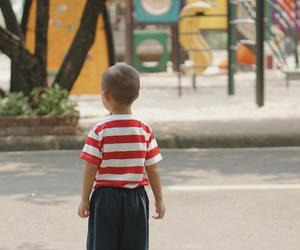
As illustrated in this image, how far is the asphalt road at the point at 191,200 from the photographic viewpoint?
6070 mm

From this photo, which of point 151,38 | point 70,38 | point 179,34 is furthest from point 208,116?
point 151,38

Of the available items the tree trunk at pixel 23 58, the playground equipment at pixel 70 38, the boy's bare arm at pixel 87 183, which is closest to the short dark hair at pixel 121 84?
the boy's bare arm at pixel 87 183

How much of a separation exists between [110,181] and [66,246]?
1942 mm

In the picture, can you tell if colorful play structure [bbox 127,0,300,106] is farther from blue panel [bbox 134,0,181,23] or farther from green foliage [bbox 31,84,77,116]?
green foliage [bbox 31,84,77,116]

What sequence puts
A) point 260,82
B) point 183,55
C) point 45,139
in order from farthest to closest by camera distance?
point 183,55 < point 260,82 < point 45,139

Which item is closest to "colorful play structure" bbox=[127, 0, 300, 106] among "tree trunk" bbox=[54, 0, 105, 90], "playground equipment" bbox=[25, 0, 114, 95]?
"playground equipment" bbox=[25, 0, 114, 95]

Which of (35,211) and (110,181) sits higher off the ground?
(110,181)

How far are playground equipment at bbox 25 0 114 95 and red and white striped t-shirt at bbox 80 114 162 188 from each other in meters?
11.7

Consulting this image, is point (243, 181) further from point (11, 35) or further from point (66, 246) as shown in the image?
point (11, 35)

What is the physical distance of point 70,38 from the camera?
1622cm

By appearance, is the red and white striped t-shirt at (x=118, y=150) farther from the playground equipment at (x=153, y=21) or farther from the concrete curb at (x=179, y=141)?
the playground equipment at (x=153, y=21)

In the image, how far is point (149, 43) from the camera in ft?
84.4

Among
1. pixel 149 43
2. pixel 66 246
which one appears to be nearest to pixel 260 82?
pixel 66 246

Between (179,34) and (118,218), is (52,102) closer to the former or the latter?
(118,218)
